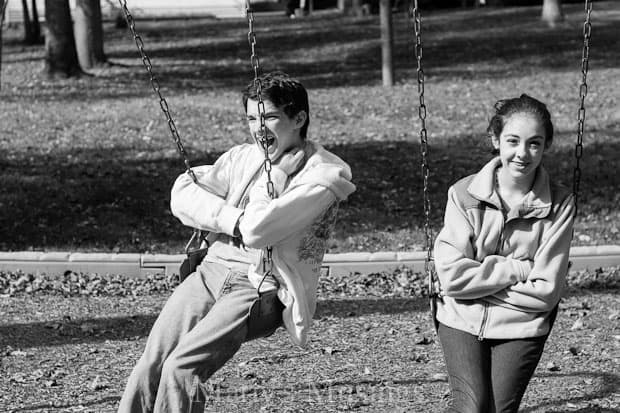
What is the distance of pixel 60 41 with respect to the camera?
16906 millimetres

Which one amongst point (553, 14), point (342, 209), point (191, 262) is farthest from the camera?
point (553, 14)

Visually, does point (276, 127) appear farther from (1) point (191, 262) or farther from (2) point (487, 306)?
(2) point (487, 306)

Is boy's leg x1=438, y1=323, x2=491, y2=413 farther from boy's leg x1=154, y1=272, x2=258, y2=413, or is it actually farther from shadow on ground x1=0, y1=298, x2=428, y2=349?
shadow on ground x1=0, y1=298, x2=428, y2=349

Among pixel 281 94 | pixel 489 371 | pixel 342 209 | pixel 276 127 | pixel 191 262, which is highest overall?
pixel 281 94

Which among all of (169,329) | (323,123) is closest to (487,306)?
(169,329)

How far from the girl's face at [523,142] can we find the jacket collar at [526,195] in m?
0.08

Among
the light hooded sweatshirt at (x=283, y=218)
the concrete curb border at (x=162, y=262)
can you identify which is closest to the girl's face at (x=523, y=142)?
the light hooded sweatshirt at (x=283, y=218)

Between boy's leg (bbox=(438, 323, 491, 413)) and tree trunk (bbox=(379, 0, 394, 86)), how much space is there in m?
11.4

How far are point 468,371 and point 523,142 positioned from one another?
2.58ft

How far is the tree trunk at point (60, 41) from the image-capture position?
16.7m

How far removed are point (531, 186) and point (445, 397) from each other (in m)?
1.57

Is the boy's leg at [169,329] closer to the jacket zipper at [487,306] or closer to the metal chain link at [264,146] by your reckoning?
the metal chain link at [264,146]

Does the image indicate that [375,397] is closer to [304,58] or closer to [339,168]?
[339,168]

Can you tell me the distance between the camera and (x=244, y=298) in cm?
372
